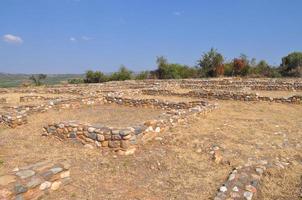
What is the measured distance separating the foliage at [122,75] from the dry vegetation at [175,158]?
36.9 meters

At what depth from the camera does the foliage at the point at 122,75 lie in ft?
154

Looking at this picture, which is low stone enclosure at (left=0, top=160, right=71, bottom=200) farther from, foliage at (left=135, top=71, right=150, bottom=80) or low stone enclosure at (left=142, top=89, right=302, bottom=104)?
foliage at (left=135, top=71, right=150, bottom=80)

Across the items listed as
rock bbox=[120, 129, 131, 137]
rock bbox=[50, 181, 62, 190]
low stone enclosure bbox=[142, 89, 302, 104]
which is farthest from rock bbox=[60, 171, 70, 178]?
low stone enclosure bbox=[142, 89, 302, 104]

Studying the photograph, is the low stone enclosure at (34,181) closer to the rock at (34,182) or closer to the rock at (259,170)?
the rock at (34,182)

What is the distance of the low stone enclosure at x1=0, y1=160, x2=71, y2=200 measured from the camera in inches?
164

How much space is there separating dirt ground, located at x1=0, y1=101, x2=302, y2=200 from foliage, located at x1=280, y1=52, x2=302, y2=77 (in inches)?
1203

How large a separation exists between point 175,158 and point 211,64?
3728cm

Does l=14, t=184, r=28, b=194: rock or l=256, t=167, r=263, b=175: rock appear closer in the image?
l=14, t=184, r=28, b=194: rock

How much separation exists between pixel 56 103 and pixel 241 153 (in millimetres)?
9278

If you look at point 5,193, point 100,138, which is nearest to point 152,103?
point 100,138

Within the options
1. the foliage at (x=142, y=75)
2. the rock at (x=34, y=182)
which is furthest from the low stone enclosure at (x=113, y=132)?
the foliage at (x=142, y=75)

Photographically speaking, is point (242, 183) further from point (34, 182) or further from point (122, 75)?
point (122, 75)

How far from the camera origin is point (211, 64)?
138ft

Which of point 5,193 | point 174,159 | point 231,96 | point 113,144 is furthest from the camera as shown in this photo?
point 231,96
